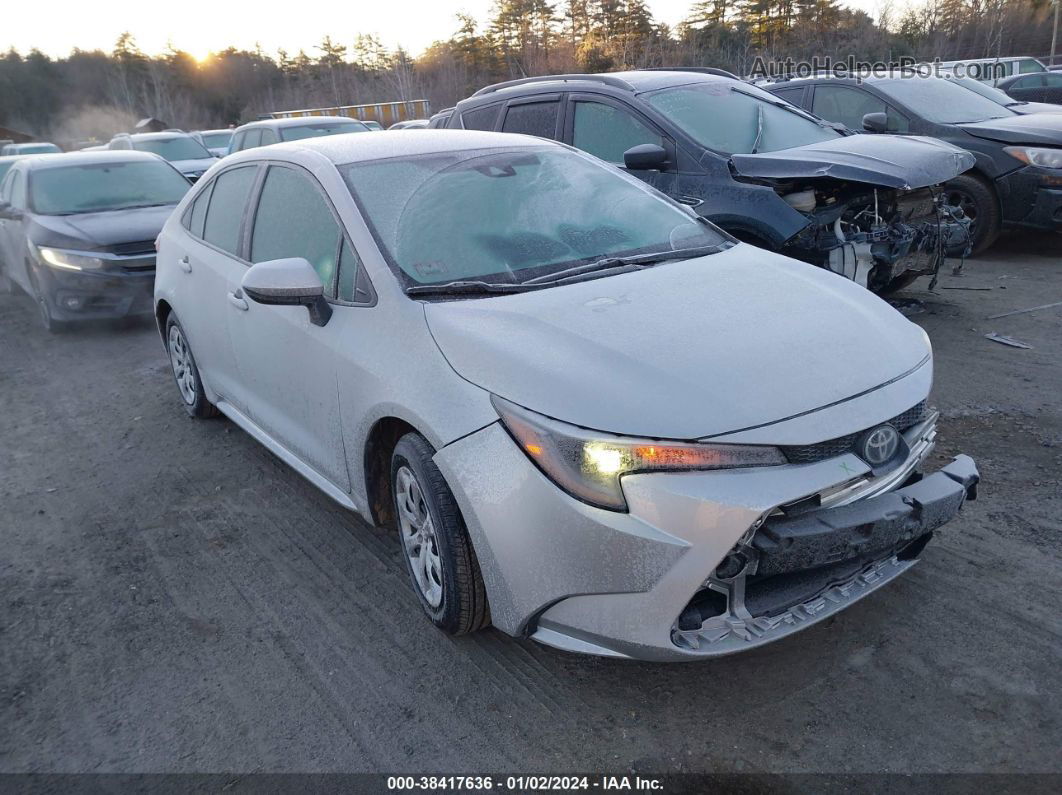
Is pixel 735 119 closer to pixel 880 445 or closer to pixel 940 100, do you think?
pixel 940 100

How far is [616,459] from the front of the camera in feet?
7.99

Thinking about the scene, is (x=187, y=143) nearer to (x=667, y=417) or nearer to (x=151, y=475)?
(x=151, y=475)

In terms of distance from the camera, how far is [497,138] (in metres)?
4.14

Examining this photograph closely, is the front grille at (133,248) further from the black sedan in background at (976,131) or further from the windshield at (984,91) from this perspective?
the windshield at (984,91)

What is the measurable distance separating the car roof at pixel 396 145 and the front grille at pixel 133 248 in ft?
13.8

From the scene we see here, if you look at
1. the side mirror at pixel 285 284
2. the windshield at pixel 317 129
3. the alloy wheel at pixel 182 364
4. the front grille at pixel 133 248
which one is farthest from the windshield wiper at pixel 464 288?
the windshield at pixel 317 129

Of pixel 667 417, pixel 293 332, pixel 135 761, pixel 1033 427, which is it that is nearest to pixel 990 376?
pixel 1033 427

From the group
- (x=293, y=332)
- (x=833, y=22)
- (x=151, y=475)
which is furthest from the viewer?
(x=833, y=22)

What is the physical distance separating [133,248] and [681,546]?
7085mm

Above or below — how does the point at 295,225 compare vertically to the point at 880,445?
above

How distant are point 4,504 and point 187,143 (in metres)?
14.0

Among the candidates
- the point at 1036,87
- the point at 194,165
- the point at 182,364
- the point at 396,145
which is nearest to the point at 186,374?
the point at 182,364

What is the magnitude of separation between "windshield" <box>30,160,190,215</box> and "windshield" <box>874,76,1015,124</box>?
7.38 metres

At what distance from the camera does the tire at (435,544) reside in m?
2.83
